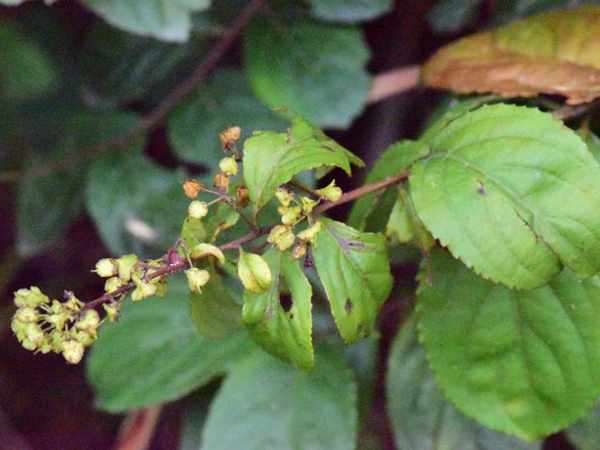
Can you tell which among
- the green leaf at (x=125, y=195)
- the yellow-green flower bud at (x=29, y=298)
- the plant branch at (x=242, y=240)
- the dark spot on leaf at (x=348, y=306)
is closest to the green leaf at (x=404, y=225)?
the plant branch at (x=242, y=240)

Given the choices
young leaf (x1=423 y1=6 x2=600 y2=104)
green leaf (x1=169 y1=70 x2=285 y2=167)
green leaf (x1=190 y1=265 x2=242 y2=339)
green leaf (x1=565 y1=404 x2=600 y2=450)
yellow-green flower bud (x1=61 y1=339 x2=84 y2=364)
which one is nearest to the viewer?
yellow-green flower bud (x1=61 y1=339 x2=84 y2=364)

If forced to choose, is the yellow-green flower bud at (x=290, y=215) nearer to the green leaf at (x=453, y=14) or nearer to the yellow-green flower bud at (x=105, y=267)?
the yellow-green flower bud at (x=105, y=267)

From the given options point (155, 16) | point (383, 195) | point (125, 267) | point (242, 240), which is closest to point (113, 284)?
point (125, 267)

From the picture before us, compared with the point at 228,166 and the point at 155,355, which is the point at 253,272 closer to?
the point at 228,166

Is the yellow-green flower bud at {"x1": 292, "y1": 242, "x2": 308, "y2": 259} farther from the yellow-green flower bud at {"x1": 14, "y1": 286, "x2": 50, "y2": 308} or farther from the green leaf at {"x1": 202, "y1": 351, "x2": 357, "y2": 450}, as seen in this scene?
the green leaf at {"x1": 202, "y1": 351, "x2": 357, "y2": 450}

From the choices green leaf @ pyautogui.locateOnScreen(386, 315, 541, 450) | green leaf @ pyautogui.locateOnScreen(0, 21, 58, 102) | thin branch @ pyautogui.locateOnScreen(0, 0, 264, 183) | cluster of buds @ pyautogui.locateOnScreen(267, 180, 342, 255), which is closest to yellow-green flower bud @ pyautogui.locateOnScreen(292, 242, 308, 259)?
cluster of buds @ pyautogui.locateOnScreen(267, 180, 342, 255)

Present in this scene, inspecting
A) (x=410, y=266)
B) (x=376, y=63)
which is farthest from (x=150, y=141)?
(x=410, y=266)

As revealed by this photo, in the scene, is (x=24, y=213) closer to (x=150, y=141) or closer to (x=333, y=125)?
(x=150, y=141)
